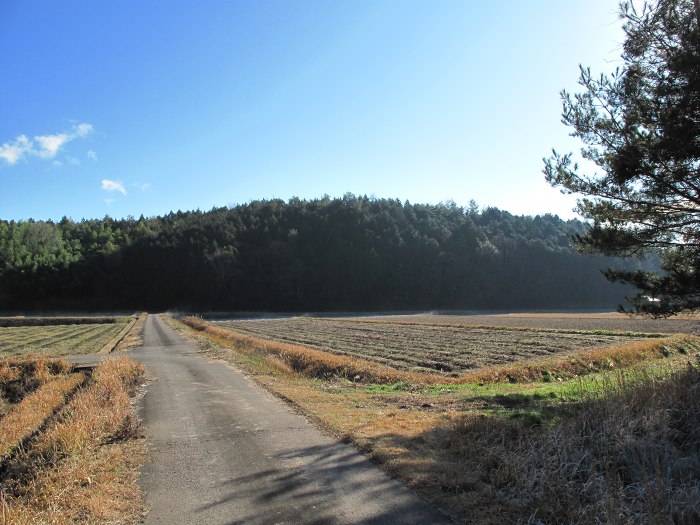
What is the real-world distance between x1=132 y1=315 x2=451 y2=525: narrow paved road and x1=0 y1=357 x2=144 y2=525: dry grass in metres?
0.35

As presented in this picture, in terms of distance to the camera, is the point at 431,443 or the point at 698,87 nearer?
the point at 431,443

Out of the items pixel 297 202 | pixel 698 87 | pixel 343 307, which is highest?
pixel 297 202

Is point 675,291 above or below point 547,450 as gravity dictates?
above

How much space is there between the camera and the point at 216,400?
11.6 meters

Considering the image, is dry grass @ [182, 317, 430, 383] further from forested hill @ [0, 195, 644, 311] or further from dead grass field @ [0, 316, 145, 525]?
forested hill @ [0, 195, 644, 311]

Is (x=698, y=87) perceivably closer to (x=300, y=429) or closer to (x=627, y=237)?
(x=627, y=237)

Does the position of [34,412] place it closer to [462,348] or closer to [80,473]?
[80,473]

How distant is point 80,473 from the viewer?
5.86m

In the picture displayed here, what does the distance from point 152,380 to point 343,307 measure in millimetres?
87831

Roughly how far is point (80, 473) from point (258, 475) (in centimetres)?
239

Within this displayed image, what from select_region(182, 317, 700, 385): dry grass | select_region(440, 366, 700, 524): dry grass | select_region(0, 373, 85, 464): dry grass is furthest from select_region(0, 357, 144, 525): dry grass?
select_region(182, 317, 700, 385): dry grass

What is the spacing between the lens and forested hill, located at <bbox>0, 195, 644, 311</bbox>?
3920 inches

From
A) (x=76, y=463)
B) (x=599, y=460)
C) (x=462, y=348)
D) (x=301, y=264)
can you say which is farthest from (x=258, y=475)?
(x=301, y=264)

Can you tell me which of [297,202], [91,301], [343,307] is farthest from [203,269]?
[297,202]
